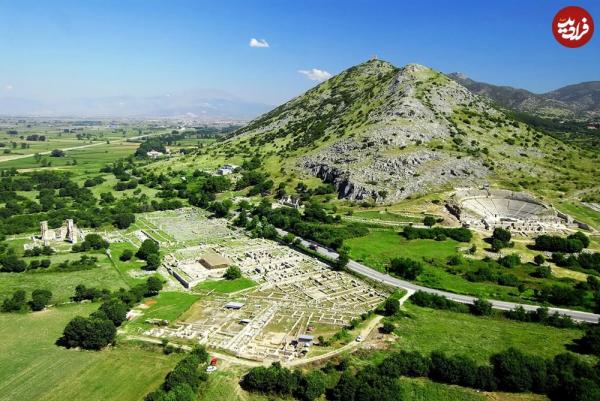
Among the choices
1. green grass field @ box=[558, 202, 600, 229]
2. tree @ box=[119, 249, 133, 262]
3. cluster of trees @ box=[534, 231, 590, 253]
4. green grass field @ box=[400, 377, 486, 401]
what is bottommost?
tree @ box=[119, 249, 133, 262]

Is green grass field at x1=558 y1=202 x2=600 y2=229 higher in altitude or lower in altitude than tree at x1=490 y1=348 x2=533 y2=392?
higher

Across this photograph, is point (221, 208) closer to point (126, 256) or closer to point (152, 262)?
point (126, 256)

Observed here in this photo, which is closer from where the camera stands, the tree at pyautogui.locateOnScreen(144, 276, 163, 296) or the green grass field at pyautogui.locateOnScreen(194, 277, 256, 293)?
the tree at pyautogui.locateOnScreen(144, 276, 163, 296)

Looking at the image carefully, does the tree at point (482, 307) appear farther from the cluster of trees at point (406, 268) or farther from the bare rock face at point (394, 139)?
the bare rock face at point (394, 139)

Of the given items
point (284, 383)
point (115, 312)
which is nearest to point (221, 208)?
point (115, 312)

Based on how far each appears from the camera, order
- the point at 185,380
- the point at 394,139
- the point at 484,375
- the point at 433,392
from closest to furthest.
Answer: the point at 185,380 → the point at 433,392 → the point at 484,375 → the point at 394,139

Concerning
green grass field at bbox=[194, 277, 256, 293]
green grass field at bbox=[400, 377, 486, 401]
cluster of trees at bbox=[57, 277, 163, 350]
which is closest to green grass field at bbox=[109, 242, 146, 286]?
cluster of trees at bbox=[57, 277, 163, 350]

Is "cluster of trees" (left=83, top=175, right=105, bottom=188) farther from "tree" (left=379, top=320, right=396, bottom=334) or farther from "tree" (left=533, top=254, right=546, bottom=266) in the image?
"tree" (left=533, top=254, right=546, bottom=266)
